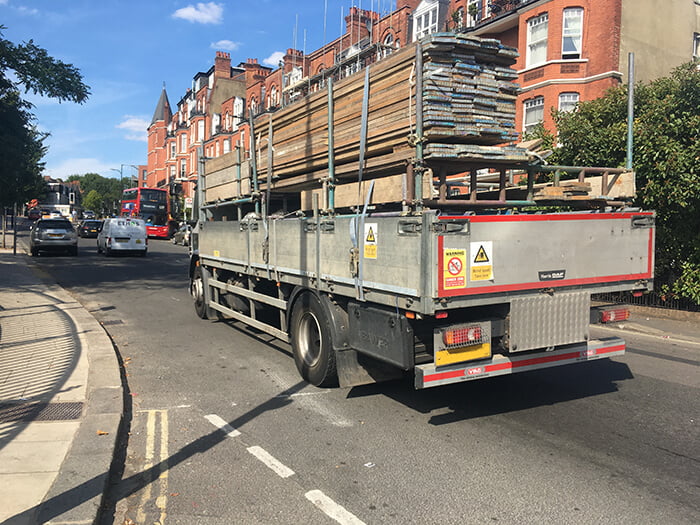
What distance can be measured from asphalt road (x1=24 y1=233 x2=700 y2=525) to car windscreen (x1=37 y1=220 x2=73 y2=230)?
21018 mm

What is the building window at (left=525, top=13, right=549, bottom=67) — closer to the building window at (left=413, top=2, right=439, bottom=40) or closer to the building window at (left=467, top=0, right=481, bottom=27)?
the building window at (left=467, top=0, right=481, bottom=27)

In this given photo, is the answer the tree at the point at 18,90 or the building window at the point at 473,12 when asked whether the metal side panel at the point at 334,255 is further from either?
the building window at the point at 473,12

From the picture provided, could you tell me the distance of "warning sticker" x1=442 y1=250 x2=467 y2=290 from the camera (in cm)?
441

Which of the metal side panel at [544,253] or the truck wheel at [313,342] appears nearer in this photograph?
the metal side panel at [544,253]

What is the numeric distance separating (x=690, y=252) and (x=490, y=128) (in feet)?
27.2

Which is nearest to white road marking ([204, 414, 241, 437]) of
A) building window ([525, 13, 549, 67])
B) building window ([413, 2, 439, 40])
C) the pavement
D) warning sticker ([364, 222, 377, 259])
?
the pavement

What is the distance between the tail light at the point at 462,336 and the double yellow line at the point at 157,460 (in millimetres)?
2397

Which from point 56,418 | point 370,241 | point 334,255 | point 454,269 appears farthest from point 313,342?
point 56,418

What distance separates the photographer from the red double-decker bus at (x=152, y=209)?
155ft

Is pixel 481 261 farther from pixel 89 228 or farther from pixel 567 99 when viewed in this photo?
pixel 89 228

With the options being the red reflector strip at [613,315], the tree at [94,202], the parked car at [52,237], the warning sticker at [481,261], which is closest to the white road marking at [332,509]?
the warning sticker at [481,261]

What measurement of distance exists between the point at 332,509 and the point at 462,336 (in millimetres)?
1789

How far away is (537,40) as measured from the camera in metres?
22.1

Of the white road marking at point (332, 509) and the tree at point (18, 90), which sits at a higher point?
the tree at point (18, 90)
